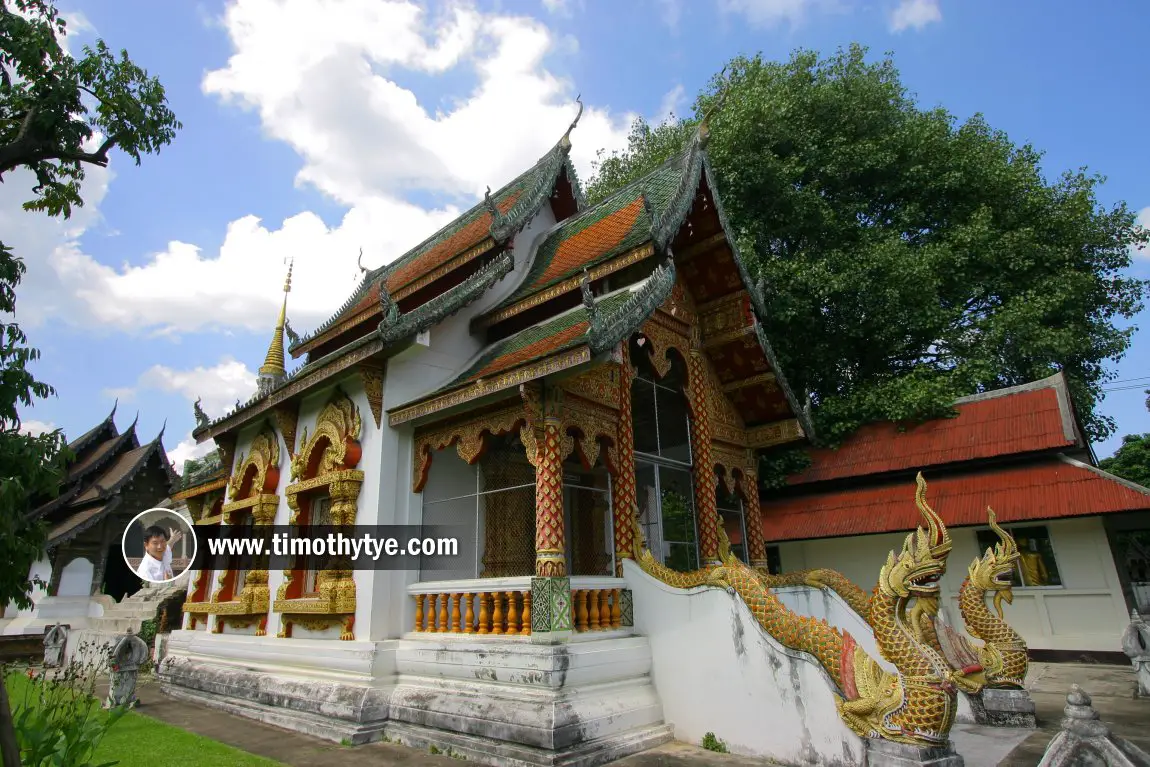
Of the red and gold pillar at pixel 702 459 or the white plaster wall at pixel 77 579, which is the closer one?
the red and gold pillar at pixel 702 459

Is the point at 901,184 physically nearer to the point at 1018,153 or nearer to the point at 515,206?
the point at 1018,153

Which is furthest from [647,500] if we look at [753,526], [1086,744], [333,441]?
[1086,744]

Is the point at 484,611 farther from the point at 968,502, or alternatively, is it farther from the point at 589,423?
the point at 968,502

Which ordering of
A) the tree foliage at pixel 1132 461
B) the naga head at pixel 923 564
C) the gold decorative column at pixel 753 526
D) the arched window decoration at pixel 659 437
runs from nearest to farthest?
1. the naga head at pixel 923 564
2. the arched window decoration at pixel 659 437
3. the gold decorative column at pixel 753 526
4. the tree foliage at pixel 1132 461

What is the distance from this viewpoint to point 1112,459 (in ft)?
90.1

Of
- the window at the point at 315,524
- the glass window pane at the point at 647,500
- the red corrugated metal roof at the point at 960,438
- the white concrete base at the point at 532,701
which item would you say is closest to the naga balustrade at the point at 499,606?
the white concrete base at the point at 532,701

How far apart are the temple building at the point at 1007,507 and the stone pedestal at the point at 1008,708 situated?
3.80 metres

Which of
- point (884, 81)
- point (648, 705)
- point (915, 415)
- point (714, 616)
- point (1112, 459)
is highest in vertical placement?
point (884, 81)

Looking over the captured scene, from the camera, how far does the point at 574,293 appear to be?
7.85 m

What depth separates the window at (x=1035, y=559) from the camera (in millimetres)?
9641

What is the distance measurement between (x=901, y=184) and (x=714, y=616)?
13925 mm

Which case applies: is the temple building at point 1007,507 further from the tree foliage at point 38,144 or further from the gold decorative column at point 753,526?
the tree foliage at point 38,144

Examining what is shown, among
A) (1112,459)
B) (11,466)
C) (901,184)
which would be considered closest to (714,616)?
(11,466)

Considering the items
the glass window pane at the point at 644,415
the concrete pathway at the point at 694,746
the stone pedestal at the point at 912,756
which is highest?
the glass window pane at the point at 644,415
